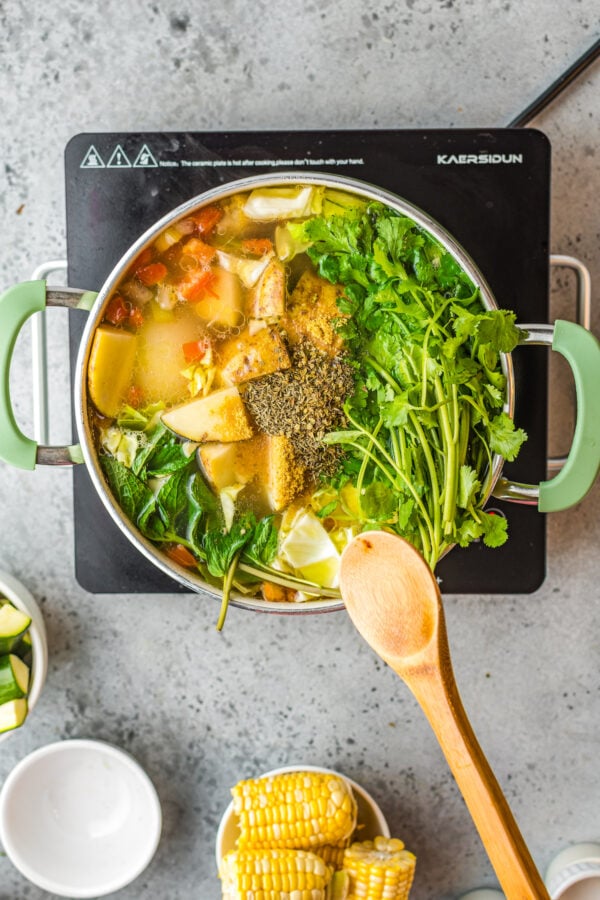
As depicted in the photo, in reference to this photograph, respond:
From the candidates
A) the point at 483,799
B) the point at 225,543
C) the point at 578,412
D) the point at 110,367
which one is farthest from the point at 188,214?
the point at 483,799

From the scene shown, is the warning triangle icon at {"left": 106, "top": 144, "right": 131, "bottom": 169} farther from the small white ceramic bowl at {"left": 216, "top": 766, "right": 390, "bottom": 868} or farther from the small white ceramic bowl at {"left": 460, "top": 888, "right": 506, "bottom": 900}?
the small white ceramic bowl at {"left": 460, "top": 888, "right": 506, "bottom": 900}

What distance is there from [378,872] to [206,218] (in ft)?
3.07

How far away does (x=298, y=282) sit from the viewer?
3.50 ft

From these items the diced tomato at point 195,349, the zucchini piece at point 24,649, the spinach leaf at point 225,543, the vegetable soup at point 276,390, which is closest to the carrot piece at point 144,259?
the vegetable soup at point 276,390

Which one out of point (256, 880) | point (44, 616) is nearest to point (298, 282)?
point (44, 616)

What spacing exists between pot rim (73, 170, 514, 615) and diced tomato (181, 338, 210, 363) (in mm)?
116

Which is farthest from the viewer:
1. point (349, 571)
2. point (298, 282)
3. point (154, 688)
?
point (154, 688)

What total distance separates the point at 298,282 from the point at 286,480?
0.25m

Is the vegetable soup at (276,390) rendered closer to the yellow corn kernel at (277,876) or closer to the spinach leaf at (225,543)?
the spinach leaf at (225,543)

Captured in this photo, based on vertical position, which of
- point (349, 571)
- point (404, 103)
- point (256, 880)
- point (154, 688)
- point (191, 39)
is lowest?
point (256, 880)

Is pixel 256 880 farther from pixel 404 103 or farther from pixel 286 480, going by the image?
pixel 404 103

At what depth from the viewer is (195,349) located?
108cm

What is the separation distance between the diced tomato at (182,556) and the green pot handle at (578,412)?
0.44m

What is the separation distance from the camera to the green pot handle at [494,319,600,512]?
101 centimetres
